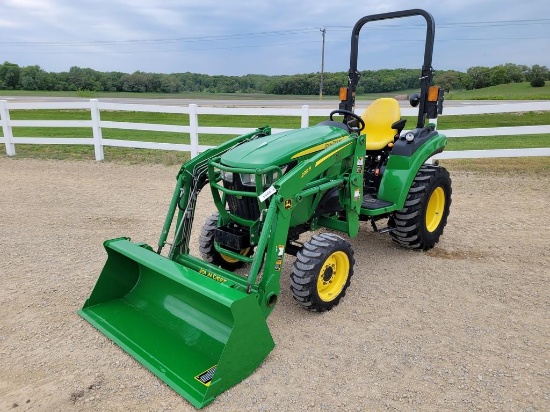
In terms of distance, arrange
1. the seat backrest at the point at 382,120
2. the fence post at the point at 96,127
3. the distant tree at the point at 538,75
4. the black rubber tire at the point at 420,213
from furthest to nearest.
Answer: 1. the distant tree at the point at 538,75
2. the fence post at the point at 96,127
3. the seat backrest at the point at 382,120
4. the black rubber tire at the point at 420,213

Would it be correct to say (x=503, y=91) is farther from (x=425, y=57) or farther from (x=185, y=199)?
(x=185, y=199)

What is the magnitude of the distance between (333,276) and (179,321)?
1296 millimetres

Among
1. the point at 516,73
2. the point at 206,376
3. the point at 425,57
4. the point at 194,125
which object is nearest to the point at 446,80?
the point at 194,125

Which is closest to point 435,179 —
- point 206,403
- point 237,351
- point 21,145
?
point 237,351

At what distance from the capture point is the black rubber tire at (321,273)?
11.3 ft

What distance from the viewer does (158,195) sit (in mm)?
7484

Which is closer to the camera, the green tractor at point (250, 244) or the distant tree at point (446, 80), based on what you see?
the green tractor at point (250, 244)

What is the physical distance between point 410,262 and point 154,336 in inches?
110

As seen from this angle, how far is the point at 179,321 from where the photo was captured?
3346mm

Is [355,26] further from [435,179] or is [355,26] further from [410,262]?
[410,262]

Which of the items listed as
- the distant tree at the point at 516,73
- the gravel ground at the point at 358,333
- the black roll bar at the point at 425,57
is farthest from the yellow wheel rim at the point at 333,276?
the distant tree at the point at 516,73

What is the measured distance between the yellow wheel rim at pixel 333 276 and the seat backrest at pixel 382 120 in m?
1.68

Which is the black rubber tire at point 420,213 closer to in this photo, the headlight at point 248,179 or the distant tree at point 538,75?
the headlight at point 248,179

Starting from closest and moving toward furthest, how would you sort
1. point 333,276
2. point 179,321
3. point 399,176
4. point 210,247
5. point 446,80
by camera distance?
point 179,321 → point 333,276 → point 210,247 → point 399,176 → point 446,80
